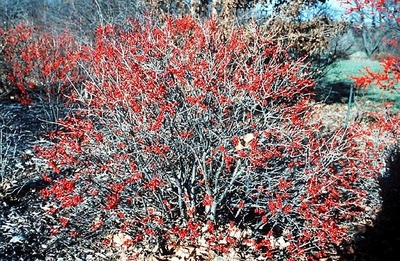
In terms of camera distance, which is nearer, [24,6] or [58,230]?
[58,230]

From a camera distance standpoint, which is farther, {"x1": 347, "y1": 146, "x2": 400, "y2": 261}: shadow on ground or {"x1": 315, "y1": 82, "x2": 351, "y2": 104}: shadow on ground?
{"x1": 315, "y1": 82, "x2": 351, "y2": 104}: shadow on ground

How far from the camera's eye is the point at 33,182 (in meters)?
6.32

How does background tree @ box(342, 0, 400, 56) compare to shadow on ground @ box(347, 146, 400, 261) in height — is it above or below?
above

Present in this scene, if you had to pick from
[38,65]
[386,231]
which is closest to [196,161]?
[386,231]

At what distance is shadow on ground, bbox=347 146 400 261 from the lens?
484cm

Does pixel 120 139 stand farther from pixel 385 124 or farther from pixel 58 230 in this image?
pixel 385 124

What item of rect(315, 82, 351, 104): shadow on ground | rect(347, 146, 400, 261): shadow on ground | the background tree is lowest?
rect(315, 82, 351, 104): shadow on ground

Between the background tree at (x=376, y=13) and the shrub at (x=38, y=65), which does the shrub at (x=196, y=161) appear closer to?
the shrub at (x=38, y=65)

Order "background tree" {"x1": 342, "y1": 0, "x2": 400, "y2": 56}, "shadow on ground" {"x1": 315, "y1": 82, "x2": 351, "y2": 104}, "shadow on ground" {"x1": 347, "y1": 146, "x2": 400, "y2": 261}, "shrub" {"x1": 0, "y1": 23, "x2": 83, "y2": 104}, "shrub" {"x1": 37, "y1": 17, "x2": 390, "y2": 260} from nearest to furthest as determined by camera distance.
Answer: "shrub" {"x1": 37, "y1": 17, "x2": 390, "y2": 260} → "shadow on ground" {"x1": 347, "y1": 146, "x2": 400, "y2": 261} → "shrub" {"x1": 0, "y1": 23, "x2": 83, "y2": 104} → "shadow on ground" {"x1": 315, "y1": 82, "x2": 351, "y2": 104} → "background tree" {"x1": 342, "y1": 0, "x2": 400, "y2": 56}

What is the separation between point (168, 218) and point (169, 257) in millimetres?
474

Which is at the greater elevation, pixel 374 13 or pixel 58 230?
pixel 374 13

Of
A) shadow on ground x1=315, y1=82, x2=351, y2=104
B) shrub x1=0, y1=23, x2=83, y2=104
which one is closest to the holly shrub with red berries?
shrub x1=0, y1=23, x2=83, y2=104

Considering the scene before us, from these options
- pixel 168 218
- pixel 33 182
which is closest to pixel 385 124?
pixel 168 218

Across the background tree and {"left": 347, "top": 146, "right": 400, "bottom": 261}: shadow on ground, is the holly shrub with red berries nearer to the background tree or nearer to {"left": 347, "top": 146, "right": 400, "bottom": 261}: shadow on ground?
{"left": 347, "top": 146, "right": 400, "bottom": 261}: shadow on ground
